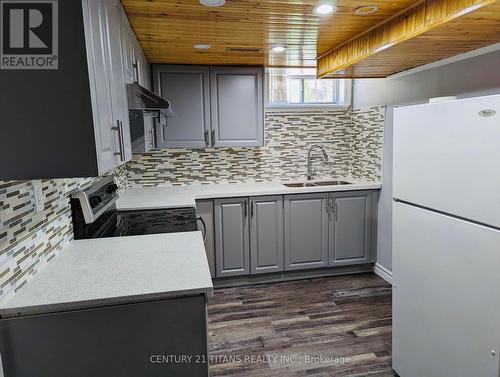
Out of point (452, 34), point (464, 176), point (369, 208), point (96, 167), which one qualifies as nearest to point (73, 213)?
point (96, 167)

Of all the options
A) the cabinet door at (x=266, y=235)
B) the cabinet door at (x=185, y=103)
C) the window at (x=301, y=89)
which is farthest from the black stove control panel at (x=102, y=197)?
the window at (x=301, y=89)

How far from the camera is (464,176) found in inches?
60.4

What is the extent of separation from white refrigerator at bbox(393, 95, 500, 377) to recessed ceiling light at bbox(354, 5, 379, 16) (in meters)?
0.57

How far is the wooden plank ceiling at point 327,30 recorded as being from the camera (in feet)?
5.90

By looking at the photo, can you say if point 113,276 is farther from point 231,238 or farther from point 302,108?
point 302,108

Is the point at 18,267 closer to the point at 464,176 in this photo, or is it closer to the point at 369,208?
the point at 464,176

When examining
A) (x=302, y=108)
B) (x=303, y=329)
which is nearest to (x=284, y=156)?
(x=302, y=108)

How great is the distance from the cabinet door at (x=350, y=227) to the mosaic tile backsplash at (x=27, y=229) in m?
2.44

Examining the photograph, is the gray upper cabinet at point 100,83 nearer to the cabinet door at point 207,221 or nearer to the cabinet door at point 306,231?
the cabinet door at point 207,221

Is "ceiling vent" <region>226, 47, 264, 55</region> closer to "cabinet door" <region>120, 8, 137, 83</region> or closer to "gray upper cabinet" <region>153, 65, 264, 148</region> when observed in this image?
"gray upper cabinet" <region>153, 65, 264, 148</region>

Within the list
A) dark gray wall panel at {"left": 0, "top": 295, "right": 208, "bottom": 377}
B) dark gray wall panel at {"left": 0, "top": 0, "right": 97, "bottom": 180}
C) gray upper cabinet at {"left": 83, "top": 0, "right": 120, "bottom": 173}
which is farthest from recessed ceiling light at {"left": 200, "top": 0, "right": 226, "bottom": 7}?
dark gray wall panel at {"left": 0, "top": 295, "right": 208, "bottom": 377}

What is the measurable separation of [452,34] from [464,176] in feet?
2.98

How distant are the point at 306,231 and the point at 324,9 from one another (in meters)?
2.10

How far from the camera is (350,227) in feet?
11.7
